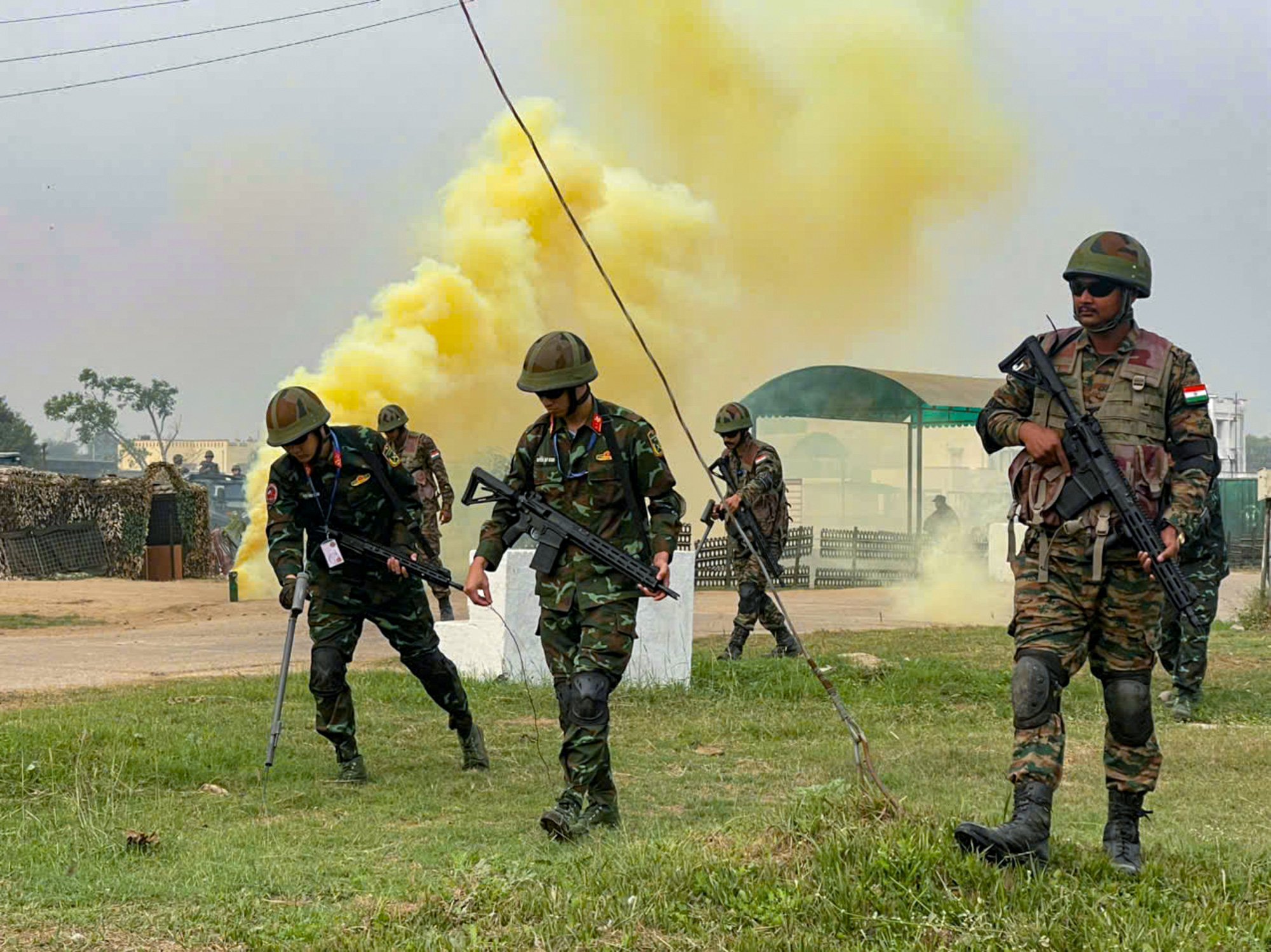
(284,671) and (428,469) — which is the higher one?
(428,469)

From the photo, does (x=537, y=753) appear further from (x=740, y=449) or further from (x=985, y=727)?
(x=740, y=449)

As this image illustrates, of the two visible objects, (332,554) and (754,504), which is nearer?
(332,554)

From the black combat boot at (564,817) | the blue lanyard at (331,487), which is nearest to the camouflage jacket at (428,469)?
the blue lanyard at (331,487)

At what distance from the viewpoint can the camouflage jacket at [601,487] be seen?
21.0 ft

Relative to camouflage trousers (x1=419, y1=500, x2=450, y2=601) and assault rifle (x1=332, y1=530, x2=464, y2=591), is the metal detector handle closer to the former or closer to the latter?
assault rifle (x1=332, y1=530, x2=464, y2=591)

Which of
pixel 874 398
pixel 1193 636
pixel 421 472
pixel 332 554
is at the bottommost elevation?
→ pixel 1193 636

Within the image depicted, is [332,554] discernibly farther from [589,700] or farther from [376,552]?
[589,700]

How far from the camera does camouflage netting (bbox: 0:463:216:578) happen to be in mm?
26047

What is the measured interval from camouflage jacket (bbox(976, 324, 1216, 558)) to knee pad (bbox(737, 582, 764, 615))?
7361 millimetres

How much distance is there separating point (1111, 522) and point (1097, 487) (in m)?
0.13

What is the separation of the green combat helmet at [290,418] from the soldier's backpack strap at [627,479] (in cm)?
154

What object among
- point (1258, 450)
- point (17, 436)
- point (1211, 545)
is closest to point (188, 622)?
point (1211, 545)

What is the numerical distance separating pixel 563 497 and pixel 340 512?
1.60 m

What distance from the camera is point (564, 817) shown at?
5.95m
